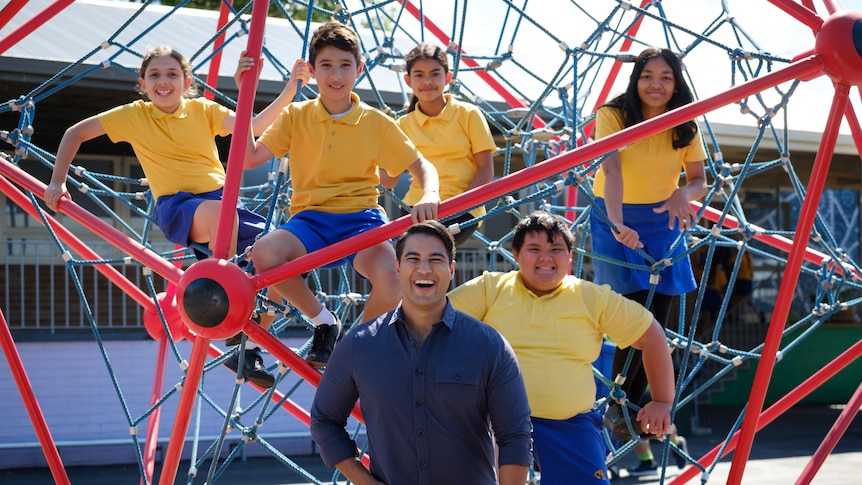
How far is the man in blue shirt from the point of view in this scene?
2.92 meters

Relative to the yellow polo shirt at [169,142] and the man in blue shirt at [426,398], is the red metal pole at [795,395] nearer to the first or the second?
the man in blue shirt at [426,398]

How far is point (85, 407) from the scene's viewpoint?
32.8ft

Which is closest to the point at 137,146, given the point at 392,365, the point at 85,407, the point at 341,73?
the point at 341,73

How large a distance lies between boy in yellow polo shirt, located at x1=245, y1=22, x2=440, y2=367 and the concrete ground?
14.6 feet

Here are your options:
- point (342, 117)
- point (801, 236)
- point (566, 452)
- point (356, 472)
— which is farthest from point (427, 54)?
point (356, 472)

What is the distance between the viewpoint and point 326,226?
12.4ft

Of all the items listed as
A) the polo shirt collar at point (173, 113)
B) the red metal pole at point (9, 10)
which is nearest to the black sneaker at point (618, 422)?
the polo shirt collar at point (173, 113)

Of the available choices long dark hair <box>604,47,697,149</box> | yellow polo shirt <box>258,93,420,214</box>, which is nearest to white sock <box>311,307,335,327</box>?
yellow polo shirt <box>258,93,420,214</box>

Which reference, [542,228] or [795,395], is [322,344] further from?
[795,395]

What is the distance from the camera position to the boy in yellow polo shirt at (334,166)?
12.2ft

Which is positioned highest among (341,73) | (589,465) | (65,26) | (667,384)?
(65,26)

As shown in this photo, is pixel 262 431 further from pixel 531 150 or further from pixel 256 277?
pixel 256 277

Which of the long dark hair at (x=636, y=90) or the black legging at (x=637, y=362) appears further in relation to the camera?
the black legging at (x=637, y=362)

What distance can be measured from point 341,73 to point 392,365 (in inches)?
49.1
